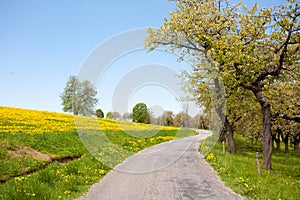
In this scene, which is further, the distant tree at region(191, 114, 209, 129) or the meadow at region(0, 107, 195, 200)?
the distant tree at region(191, 114, 209, 129)

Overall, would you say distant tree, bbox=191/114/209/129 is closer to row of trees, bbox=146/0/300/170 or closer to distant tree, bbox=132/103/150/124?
distant tree, bbox=132/103/150/124

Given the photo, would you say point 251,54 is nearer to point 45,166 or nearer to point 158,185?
point 158,185

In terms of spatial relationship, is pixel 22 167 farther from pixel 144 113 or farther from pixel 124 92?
pixel 144 113

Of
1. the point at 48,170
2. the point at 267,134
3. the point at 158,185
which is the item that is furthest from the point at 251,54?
the point at 48,170

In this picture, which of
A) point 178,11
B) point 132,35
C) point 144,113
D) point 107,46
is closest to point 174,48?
point 178,11

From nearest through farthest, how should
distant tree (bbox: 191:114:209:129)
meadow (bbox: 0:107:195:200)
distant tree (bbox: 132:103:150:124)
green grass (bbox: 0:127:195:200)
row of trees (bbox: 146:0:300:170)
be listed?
green grass (bbox: 0:127:195:200) < meadow (bbox: 0:107:195:200) < row of trees (bbox: 146:0:300:170) < distant tree (bbox: 191:114:209:129) < distant tree (bbox: 132:103:150:124)

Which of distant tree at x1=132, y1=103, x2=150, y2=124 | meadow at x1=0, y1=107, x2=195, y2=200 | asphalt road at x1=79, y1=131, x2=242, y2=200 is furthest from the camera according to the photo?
distant tree at x1=132, y1=103, x2=150, y2=124

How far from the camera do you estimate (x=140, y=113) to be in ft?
261

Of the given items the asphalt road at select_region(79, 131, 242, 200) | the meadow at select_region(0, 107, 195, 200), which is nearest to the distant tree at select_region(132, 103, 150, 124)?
the meadow at select_region(0, 107, 195, 200)

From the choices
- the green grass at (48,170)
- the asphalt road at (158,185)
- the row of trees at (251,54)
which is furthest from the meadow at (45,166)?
the row of trees at (251,54)

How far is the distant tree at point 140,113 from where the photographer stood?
75.0 metres

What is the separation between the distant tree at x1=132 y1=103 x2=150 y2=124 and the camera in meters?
75.0

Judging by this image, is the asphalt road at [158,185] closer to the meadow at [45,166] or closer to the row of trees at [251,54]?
the meadow at [45,166]

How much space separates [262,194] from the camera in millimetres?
10156
